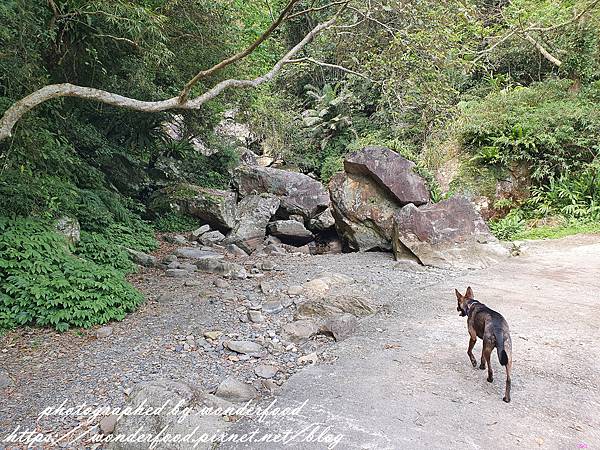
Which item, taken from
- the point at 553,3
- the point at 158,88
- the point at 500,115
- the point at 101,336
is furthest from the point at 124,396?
the point at 553,3

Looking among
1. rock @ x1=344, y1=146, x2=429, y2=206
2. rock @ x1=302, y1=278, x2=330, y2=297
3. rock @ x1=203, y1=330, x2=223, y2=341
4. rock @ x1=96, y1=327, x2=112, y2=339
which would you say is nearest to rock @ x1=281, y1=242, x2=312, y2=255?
rock @ x1=344, y1=146, x2=429, y2=206

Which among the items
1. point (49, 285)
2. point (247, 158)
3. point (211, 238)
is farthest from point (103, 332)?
point (247, 158)

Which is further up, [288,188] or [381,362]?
[288,188]

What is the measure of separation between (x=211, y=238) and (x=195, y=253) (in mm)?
1655

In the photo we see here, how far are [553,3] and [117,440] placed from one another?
15840 millimetres

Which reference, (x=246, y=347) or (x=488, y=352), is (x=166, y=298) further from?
(x=488, y=352)

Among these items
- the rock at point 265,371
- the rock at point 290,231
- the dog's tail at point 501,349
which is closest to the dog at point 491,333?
the dog's tail at point 501,349

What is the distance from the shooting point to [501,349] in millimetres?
3025

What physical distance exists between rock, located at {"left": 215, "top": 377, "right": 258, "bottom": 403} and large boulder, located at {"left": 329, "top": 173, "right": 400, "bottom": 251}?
241 inches

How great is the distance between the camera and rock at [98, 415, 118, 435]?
3112 millimetres

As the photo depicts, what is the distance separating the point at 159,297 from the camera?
6.11m

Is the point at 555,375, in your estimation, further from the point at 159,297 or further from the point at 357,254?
the point at 357,254

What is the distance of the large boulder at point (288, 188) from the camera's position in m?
12.3

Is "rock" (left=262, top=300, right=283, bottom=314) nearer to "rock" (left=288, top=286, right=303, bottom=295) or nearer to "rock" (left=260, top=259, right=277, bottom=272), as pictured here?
"rock" (left=288, top=286, right=303, bottom=295)
